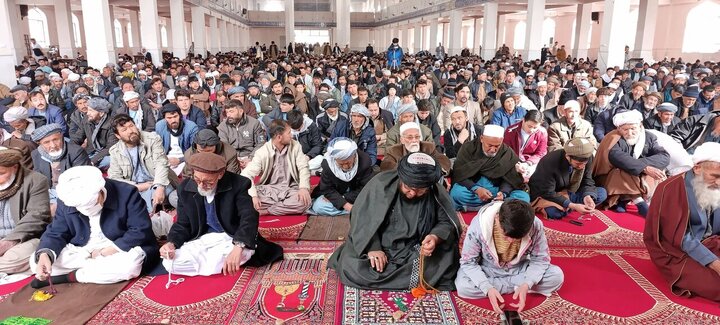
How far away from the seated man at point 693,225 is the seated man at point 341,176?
2.08 metres

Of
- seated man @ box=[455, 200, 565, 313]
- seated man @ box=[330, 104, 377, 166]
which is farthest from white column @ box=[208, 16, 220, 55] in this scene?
seated man @ box=[455, 200, 565, 313]

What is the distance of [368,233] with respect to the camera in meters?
2.92

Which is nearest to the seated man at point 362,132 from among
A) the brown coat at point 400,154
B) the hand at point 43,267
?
the brown coat at point 400,154

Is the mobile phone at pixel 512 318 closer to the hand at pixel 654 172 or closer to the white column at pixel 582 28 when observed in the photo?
the hand at pixel 654 172

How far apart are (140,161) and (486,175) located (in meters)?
2.90

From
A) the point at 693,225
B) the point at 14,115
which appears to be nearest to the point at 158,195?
the point at 14,115

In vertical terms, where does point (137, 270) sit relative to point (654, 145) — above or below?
below

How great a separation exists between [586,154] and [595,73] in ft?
21.4

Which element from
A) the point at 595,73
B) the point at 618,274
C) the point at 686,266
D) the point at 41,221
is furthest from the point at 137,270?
the point at 595,73

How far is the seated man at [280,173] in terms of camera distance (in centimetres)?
428

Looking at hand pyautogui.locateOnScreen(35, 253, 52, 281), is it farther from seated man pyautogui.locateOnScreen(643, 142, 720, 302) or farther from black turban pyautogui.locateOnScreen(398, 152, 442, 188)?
seated man pyautogui.locateOnScreen(643, 142, 720, 302)

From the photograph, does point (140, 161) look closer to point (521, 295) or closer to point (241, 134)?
point (241, 134)

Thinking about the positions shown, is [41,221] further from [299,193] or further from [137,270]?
[299,193]

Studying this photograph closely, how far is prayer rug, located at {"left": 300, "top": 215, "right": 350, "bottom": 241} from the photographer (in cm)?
387
